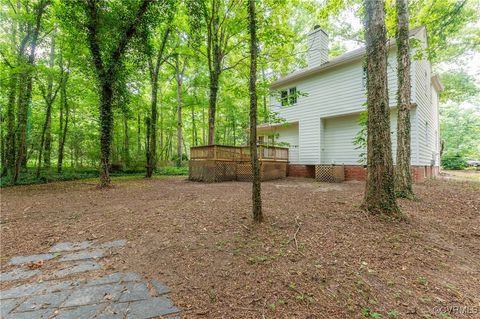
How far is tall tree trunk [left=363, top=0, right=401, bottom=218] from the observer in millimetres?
3709

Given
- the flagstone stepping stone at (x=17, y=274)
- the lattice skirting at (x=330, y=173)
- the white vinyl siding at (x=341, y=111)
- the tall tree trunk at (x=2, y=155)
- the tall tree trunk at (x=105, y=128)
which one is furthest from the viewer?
the tall tree trunk at (x=2, y=155)

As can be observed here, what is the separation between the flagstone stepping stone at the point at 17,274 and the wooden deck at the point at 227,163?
731 cm

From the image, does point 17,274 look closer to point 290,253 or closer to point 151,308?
point 151,308

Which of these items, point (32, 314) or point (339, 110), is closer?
point (32, 314)

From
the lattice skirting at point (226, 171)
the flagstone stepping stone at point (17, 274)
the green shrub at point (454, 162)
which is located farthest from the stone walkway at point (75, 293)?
the green shrub at point (454, 162)

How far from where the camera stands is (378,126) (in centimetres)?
372

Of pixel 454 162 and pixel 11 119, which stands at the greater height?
pixel 11 119

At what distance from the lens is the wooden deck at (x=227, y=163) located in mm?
9719

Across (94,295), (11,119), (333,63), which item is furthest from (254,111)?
(11,119)

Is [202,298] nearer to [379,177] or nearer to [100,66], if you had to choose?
[379,177]

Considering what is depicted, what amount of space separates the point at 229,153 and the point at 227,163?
502mm

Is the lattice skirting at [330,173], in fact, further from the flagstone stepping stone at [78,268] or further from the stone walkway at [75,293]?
the flagstone stepping stone at [78,268]

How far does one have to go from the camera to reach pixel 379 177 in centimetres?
372

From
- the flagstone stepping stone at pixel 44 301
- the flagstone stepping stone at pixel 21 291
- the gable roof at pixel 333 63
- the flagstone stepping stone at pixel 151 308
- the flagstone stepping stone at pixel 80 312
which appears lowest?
the flagstone stepping stone at pixel 151 308
